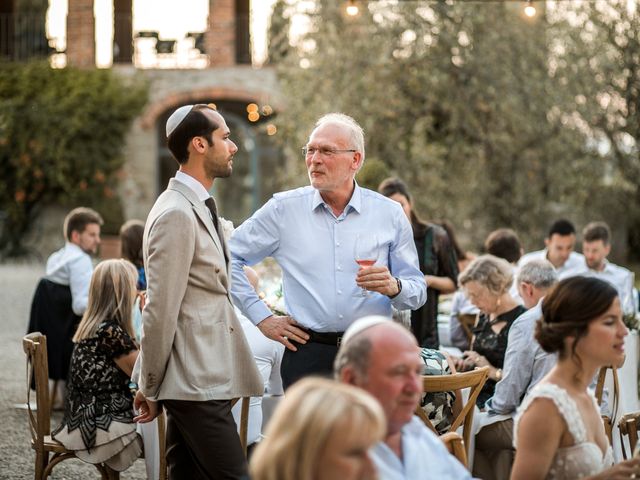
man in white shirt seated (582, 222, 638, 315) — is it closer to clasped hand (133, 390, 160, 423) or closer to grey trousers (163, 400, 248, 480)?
grey trousers (163, 400, 248, 480)

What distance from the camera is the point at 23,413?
7.96 metres

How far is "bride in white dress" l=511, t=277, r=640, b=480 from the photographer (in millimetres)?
3053

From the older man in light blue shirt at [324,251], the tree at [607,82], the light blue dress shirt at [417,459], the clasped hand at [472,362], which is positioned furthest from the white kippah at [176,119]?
the tree at [607,82]

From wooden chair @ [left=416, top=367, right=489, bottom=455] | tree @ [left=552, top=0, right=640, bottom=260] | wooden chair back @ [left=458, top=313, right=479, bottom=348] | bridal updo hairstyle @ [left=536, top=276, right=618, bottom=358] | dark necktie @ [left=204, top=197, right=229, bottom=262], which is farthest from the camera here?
tree @ [left=552, top=0, right=640, bottom=260]

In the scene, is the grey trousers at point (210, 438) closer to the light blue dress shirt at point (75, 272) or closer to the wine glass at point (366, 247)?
the wine glass at point (366, 247)

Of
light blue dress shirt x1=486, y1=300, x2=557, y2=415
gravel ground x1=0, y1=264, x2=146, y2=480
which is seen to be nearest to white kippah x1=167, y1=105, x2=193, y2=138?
light blue dress shirt x1=486, y1=300, x2=557, y2=415

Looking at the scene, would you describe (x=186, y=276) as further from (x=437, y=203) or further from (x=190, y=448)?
(x=437, y=203)

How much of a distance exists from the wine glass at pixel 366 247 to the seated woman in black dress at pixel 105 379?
1491 mm

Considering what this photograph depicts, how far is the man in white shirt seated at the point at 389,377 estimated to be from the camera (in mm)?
2658

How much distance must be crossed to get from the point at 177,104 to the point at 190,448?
63.3 ft

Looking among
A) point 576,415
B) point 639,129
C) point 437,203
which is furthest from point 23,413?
point 639,129

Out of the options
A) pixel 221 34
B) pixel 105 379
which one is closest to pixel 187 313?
pixel 105 379

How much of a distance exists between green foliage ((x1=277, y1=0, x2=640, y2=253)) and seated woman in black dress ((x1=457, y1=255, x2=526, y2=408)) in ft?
27.1

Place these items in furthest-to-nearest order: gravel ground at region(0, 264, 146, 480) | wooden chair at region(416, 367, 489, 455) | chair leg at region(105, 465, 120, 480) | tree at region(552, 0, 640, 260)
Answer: tree at region(552, 0, 640, 260), gravel ground at region(0, 264, 146, 480), chair leg at region(105, 465, 120, 480), wooden chair at region(416, 367, 489, 455)
